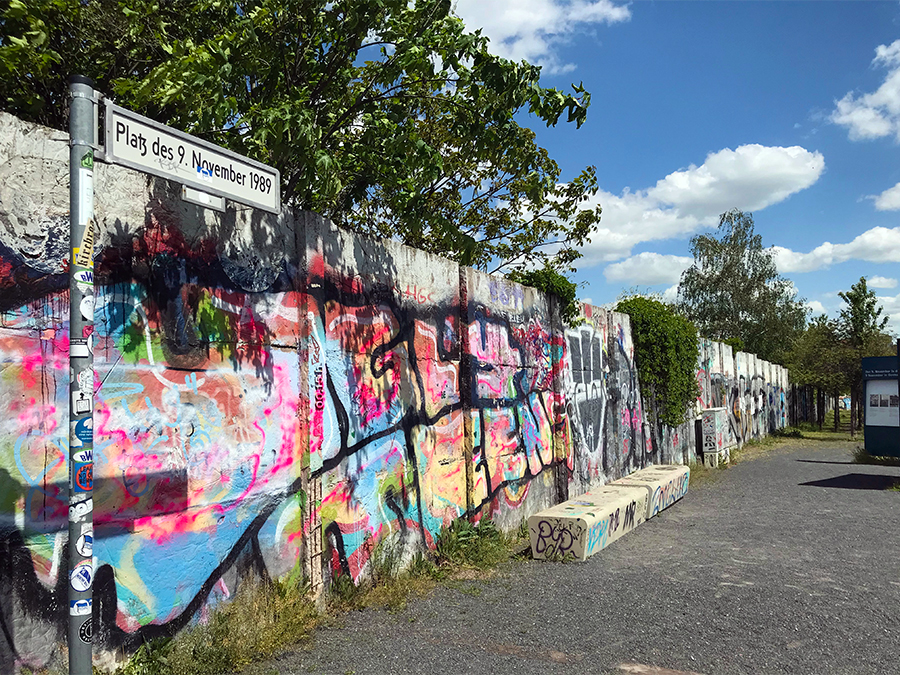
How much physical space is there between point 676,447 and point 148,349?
13518 mm

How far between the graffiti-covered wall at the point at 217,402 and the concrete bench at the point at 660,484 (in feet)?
9.56

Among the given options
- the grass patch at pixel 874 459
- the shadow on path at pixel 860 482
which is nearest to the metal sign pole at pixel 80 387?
the shadow on path at pixel 860 482

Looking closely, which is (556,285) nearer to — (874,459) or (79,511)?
(79,511)

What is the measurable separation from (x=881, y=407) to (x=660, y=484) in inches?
329

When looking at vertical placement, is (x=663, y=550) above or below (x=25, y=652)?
below

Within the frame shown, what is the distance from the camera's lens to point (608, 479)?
1173cm

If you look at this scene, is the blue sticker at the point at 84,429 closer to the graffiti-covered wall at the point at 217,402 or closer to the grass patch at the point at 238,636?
the graffiti-covered wall at the point at 217,402

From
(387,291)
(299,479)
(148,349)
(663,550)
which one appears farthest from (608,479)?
(148,349)

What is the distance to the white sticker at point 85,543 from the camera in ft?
8.66

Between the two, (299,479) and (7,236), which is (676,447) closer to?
(299,479)

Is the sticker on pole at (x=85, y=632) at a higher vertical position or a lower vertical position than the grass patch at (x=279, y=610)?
higher

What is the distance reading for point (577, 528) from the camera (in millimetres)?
7367

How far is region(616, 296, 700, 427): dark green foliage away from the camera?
546 inches

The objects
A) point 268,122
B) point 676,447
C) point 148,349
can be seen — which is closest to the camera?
point 148,349
